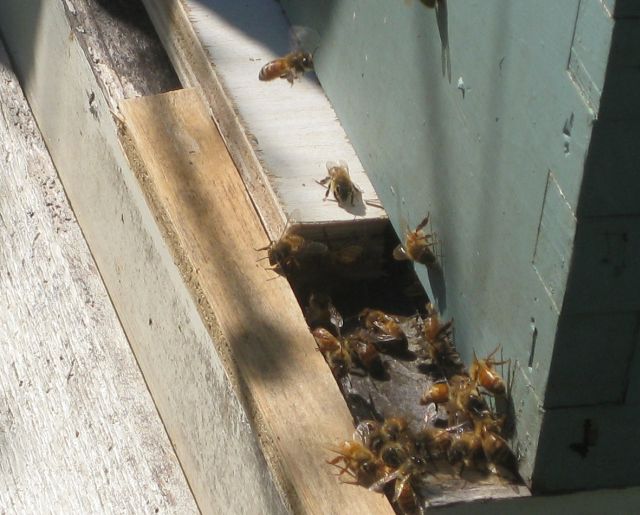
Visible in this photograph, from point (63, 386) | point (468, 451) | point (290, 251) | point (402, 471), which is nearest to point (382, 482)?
point (402, 471)

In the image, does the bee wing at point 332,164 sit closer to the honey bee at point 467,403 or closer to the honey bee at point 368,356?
the honey bee at point 368,356

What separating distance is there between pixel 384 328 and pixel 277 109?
2.17 feet

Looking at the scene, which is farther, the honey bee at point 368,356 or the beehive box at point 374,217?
the honey bee at point 368,356

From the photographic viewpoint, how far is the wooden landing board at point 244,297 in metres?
1.96

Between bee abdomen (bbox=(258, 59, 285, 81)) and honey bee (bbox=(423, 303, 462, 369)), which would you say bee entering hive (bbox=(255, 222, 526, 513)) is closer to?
honey bee (bbox=(423, 303, 462, 369))

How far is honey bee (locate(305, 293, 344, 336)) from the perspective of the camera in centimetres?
231

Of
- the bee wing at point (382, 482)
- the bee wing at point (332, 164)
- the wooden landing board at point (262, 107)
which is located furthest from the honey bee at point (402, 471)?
the bee wing at point (332, 164)

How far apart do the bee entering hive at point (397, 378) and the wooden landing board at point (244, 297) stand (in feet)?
0.14

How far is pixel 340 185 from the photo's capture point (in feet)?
7.72

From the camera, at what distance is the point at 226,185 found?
254 cm

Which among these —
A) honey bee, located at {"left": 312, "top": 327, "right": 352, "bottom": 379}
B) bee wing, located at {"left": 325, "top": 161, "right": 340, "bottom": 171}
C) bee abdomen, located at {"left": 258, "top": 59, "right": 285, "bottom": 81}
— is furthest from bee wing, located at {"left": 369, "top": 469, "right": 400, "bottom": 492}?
bee abdomen, located at {"left": 258, "top": 59, "right": 285, "bottom": 81}

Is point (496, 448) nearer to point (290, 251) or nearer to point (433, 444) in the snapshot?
point (433, 444)

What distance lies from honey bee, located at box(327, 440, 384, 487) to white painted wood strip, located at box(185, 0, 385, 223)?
55 centimetres

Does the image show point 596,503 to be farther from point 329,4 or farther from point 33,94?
point 33,94
